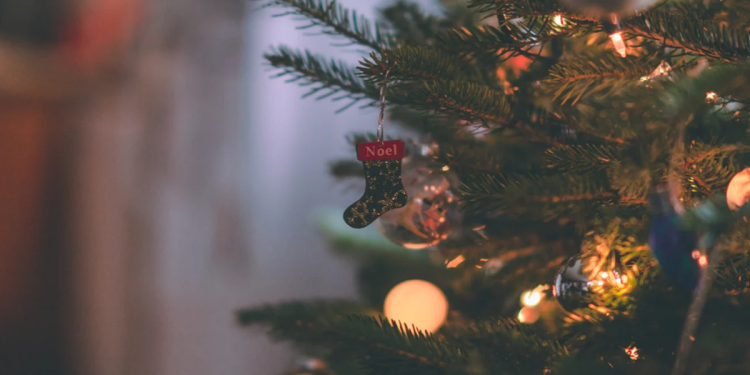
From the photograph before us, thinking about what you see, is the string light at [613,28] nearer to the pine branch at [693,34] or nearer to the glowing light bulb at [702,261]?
the pine branch at [693,34]

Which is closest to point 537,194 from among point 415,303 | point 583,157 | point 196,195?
point 583,157

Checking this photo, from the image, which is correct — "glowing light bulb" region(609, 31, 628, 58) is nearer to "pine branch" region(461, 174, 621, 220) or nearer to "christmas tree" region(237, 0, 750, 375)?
"christmas tree" region(237, 0, 750, 375)

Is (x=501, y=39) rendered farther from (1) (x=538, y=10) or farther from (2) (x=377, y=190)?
(2) (x=377, y=190)

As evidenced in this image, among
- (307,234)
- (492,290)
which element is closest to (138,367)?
(307,234)

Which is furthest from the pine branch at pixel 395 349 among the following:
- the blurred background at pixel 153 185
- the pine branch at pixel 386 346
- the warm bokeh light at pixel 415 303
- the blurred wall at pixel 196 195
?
the blurred wall at pixel 196 195

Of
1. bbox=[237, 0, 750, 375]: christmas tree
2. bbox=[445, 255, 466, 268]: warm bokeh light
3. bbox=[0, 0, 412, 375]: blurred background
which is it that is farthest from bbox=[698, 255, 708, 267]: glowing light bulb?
bbox=[0, 0, 412, 375]: blurred background
